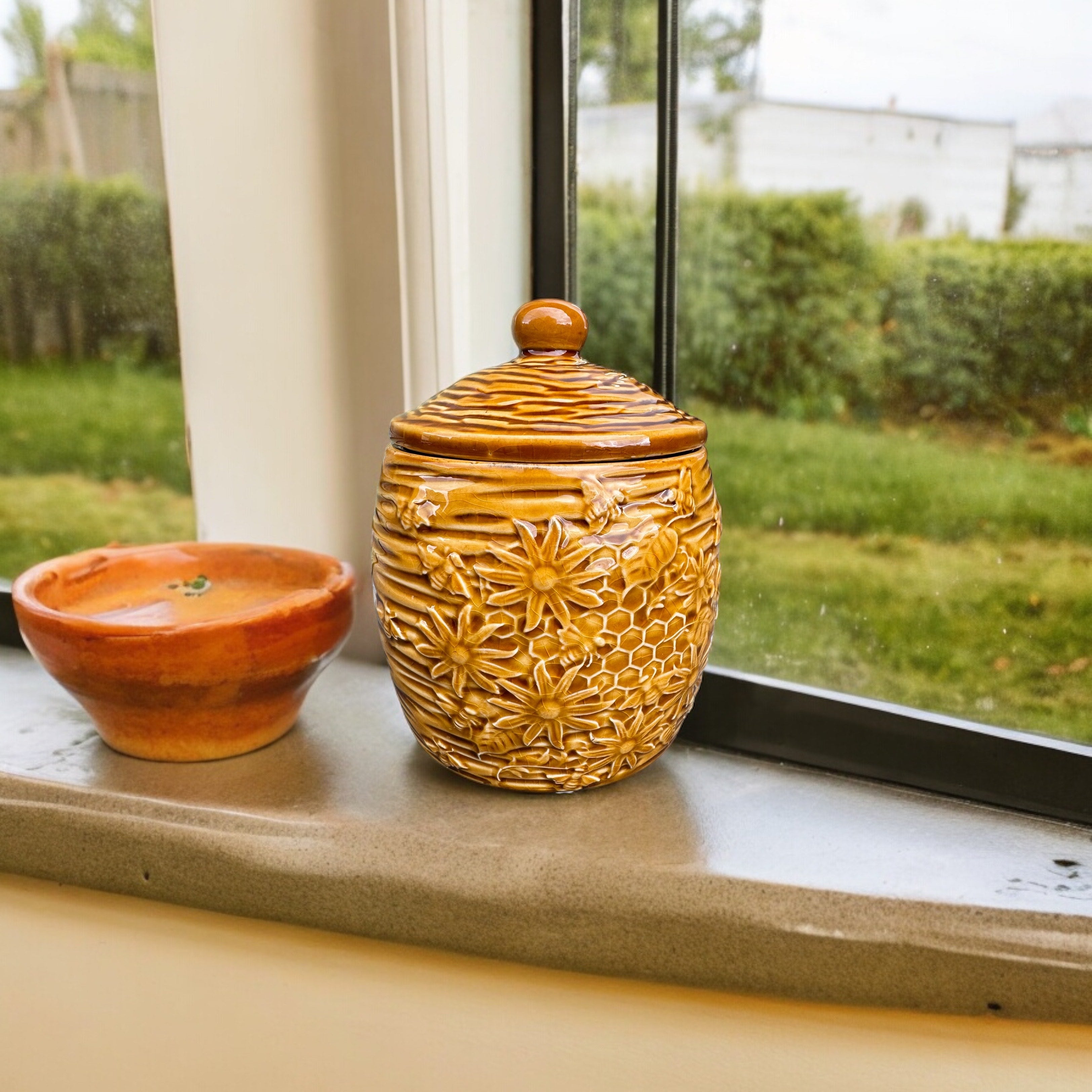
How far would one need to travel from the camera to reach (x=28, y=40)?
926mm

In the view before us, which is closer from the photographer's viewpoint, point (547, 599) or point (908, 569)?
point (547, 599)

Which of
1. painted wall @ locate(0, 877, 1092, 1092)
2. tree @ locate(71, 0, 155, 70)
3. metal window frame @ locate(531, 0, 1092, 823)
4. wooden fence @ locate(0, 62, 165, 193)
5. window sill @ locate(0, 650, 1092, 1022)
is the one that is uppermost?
tree @ locate(71, 0, 155, 70)

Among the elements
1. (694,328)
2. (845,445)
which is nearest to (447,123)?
(694,328)

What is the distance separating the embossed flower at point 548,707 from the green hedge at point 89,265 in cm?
57

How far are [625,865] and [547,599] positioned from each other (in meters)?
0.16

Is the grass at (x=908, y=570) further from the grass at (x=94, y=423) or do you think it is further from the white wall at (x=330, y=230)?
the grass at (x=94, y=423)

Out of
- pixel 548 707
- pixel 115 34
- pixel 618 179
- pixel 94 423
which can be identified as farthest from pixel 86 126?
pixel 548 707

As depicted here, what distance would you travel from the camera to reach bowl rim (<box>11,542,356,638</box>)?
0.61 metres

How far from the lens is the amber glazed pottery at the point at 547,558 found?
1.73ft

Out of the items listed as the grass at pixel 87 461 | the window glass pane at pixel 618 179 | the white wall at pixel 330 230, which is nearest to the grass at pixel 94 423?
the grass at pixel 87 461

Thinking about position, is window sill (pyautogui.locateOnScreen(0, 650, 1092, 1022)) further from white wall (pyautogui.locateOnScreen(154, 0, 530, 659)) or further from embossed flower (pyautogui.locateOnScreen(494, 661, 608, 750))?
white wall (pyautogui.locateOnScreen(154, 0, 530, 659))

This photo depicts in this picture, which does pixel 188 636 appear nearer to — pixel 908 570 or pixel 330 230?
pixel 330 230

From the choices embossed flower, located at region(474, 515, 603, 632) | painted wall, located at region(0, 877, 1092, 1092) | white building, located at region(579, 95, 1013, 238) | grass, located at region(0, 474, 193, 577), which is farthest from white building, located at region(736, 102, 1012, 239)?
grass, located at region(0, 474, 193, 577)

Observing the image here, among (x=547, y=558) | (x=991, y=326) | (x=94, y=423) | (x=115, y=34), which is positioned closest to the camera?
(x=547, y=558)
